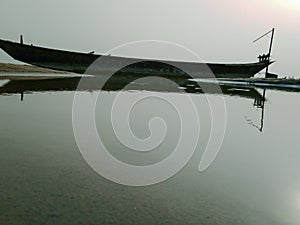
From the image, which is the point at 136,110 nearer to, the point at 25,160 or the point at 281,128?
the point at 281,128

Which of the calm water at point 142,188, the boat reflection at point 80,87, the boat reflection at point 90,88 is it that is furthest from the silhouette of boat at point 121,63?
the calm water at point 142,188

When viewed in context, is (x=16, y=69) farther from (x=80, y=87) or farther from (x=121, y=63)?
(x=80, y=87)

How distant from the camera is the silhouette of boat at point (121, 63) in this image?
33.1 metres

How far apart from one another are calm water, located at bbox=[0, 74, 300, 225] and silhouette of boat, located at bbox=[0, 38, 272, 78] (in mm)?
25840

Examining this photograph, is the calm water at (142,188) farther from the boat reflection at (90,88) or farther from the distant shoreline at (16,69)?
the distant shoreline at (16,69)

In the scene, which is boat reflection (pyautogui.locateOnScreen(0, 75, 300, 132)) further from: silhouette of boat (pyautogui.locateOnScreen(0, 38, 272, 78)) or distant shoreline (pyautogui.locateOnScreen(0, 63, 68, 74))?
distant shoreline (pyautogui.locateOnScreen(0, 63, 68, 74))

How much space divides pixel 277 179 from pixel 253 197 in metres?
1.11

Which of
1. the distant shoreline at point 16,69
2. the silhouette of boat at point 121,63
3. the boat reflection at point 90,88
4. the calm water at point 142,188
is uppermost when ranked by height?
the silhouette of boat at point 121,63

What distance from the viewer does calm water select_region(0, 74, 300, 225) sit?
395cm

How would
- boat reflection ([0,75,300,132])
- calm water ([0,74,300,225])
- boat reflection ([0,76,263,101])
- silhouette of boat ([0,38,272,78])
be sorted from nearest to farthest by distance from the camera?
calm water ([0,74,300,225]) < boat reflection ([0,75,300,132]) < boat reflection ([0,76,263,101]) < silhouette of boat ([0,38,272,78])

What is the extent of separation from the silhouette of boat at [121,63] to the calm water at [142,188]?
25.8 m

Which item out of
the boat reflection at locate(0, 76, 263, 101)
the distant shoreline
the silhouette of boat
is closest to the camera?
the boat reflection at locate(0, 76, 263, 101)

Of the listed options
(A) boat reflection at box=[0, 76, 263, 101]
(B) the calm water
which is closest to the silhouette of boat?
(A) boat reflection at box=[0, 76, 263, 101]

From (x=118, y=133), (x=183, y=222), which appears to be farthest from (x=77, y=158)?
→ (x=183, y=222)
